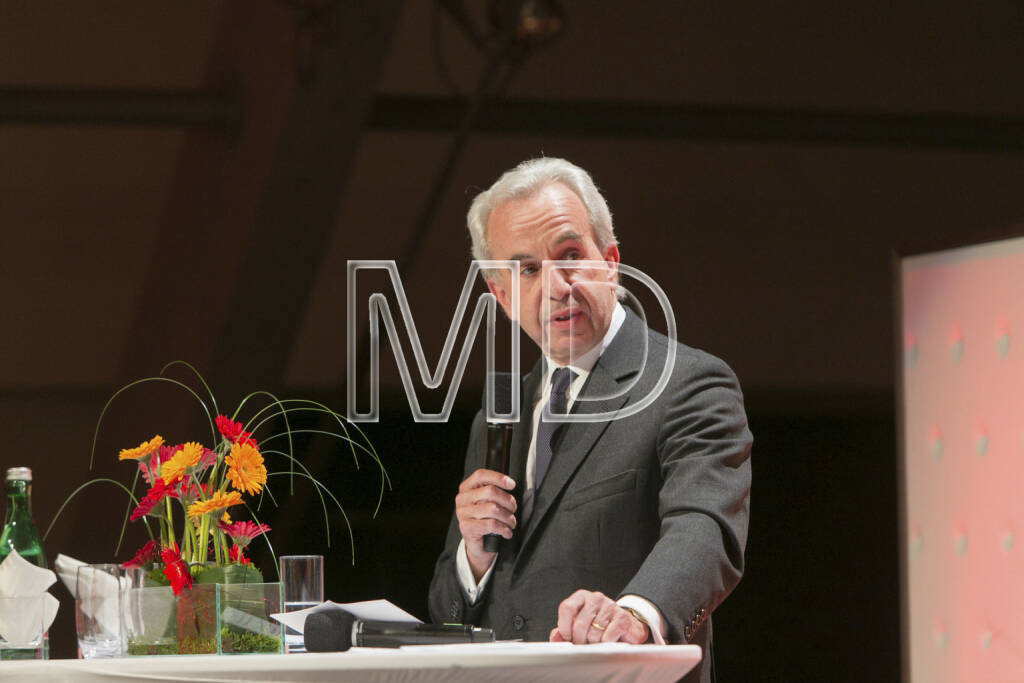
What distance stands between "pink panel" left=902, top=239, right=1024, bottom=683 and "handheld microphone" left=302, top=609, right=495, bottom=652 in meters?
2.06

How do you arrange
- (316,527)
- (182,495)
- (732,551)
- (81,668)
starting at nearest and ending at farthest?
(81,668) < (182,495) < (732,551) < (316,527)

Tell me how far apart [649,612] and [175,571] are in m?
0.73

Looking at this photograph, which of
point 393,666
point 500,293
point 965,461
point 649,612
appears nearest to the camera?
point 393,666

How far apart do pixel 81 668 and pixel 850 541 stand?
2.81 m

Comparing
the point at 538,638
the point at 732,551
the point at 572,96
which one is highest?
the point at 572,96

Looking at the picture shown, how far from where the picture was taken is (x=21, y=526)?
2.10 meters

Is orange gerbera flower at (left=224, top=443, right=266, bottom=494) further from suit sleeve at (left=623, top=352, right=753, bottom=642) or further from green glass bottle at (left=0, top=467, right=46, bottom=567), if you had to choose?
suit sleeve at (left=623, top=352, right=753, bottom=642)

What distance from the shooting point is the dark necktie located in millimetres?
2674

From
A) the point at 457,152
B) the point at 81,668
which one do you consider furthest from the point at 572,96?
the point at 81,668

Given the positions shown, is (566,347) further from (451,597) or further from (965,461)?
(965,461)

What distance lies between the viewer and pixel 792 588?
12.4ft

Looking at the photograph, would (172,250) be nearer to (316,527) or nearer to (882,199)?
(316,527)

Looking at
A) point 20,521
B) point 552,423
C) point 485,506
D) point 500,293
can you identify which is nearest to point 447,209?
point 500,293

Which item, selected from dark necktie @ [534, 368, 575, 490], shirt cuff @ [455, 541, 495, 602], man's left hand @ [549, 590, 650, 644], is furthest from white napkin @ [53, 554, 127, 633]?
dark necktie @ [534, 368, 575, 490]
